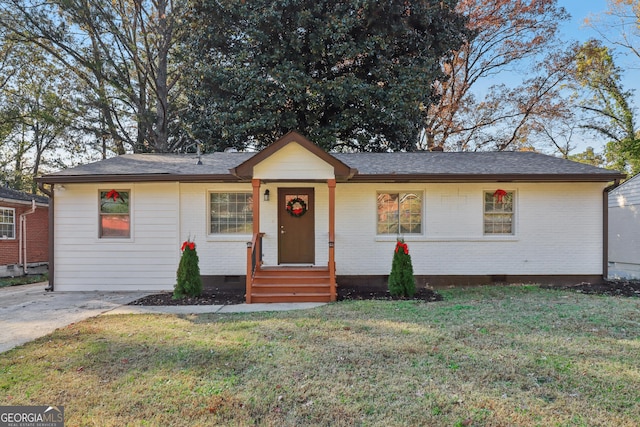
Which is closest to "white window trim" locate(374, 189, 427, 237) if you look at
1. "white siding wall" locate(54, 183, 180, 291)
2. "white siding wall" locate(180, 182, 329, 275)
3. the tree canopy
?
"white siding wall" locate(180, 182, 329, 275)

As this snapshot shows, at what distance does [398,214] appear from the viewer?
30.6ft

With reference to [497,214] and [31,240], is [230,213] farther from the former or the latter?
[31,240]

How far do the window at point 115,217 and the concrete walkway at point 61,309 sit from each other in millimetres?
1485

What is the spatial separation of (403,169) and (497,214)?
8.67 ft

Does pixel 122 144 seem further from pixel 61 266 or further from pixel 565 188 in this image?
pixel 565 188

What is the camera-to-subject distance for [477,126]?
66.2 feet

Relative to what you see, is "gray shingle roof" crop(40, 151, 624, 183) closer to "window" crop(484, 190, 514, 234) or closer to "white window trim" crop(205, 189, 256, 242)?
"white window trim" crop(205, 189, 256, 242)

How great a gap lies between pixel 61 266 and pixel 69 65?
12834 mm

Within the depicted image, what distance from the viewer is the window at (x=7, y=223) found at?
1328 centimetres

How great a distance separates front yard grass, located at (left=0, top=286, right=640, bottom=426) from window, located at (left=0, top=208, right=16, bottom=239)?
10932 mm

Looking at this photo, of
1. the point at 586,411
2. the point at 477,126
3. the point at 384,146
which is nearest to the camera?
the point at 586,411

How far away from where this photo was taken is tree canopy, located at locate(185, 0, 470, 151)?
13.8m

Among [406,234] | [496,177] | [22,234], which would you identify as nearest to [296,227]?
[406,234]

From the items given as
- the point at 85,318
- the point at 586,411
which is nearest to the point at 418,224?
the point at 586,411
